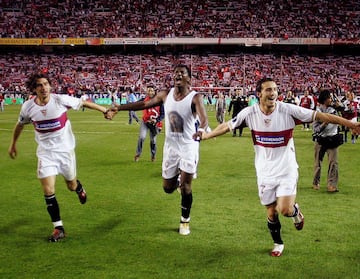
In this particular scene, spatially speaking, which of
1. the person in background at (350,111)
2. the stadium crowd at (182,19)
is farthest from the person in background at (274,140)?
the stadium crowd at (182,19)

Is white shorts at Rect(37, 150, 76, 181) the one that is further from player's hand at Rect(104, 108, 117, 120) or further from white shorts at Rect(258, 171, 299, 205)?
white shorts at Rect(258, 171, 299, 205)

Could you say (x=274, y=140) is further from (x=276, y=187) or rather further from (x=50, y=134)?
(x=50, y=134)

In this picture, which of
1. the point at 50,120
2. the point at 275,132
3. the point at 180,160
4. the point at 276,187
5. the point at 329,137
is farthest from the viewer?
the point at 329,137

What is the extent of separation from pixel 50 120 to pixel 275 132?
3.33 m

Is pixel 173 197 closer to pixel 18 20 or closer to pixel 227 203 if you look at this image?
pixel 227 203

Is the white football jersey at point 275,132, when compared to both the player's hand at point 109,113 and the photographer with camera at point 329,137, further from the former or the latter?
the photographer with camera at point 329,137

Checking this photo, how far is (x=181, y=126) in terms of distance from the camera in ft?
25.0

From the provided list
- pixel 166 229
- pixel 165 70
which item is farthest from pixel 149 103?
pixel 165 70

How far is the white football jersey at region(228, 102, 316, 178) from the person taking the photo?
6367 millimetres

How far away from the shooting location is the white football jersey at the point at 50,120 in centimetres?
755

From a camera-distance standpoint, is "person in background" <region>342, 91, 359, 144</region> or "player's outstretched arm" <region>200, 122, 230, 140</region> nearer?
"player's outstretched arm" <region>200, 122, 230, 140</region>

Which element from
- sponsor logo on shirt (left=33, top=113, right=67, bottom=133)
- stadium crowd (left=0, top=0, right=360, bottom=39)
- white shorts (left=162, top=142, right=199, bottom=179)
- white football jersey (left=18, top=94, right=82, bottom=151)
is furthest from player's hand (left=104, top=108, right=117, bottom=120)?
stadium crowd (left=0, top=0, right=360, bottom=39)

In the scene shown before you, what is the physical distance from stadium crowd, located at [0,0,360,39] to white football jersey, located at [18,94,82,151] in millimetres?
48605

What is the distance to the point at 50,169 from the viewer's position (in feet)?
24.6
